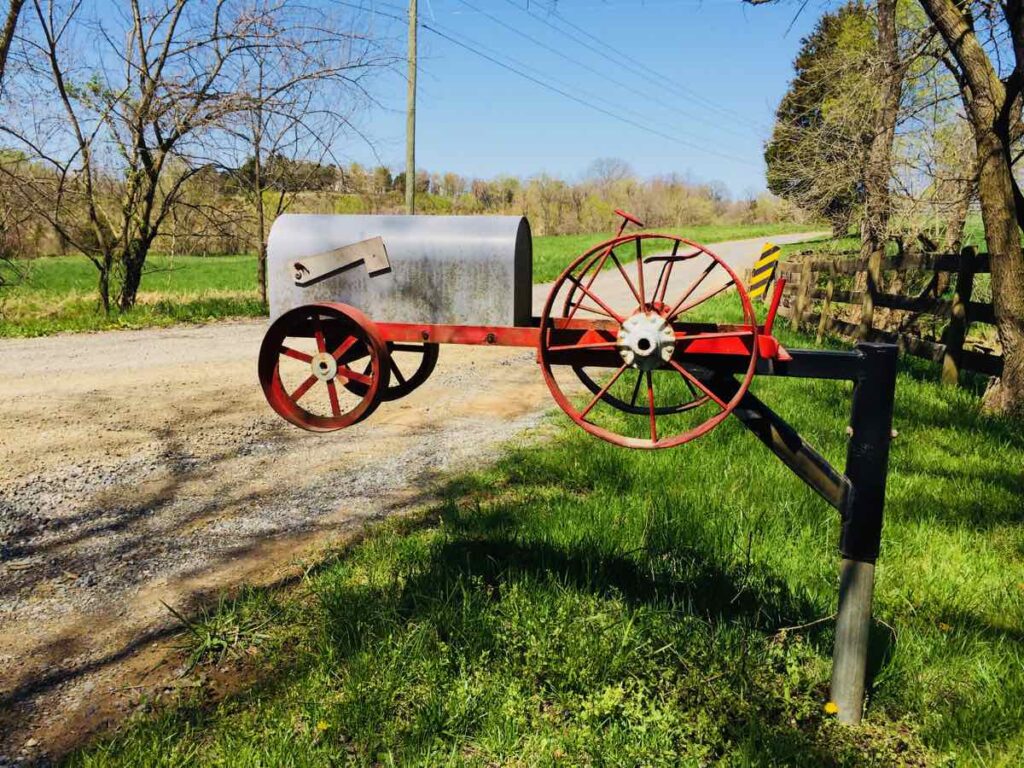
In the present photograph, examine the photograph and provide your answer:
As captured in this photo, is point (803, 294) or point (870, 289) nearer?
point (870, 289)

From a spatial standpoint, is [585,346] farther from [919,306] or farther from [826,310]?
[826,310]

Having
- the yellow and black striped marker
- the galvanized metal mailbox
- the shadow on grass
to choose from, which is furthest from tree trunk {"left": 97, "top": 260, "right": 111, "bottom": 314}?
the yellow and black striped marker

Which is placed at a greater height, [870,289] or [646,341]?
[870,289]

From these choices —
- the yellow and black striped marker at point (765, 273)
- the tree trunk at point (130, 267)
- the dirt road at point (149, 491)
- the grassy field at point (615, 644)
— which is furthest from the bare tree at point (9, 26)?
the yellow and black striped marker at point (765, 273)

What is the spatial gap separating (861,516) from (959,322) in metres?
6.14

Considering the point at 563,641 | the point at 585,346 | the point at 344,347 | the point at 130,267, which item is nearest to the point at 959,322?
the point at 563,641

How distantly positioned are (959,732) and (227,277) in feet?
92.5

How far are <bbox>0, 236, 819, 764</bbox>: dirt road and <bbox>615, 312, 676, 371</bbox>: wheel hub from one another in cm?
237

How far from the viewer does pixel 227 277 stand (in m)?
27.3

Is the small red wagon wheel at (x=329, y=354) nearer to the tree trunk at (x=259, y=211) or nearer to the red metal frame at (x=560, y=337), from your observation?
the red metal frame at (x=560, y=337)

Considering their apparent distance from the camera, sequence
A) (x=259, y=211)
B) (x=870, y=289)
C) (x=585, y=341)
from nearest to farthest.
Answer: (x=585, y=341) → (x=870, y=289) → (x=259, y=211)

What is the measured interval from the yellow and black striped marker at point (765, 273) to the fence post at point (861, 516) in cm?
37

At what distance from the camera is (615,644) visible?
2.90 m

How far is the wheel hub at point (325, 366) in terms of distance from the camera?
2156 millimetres
